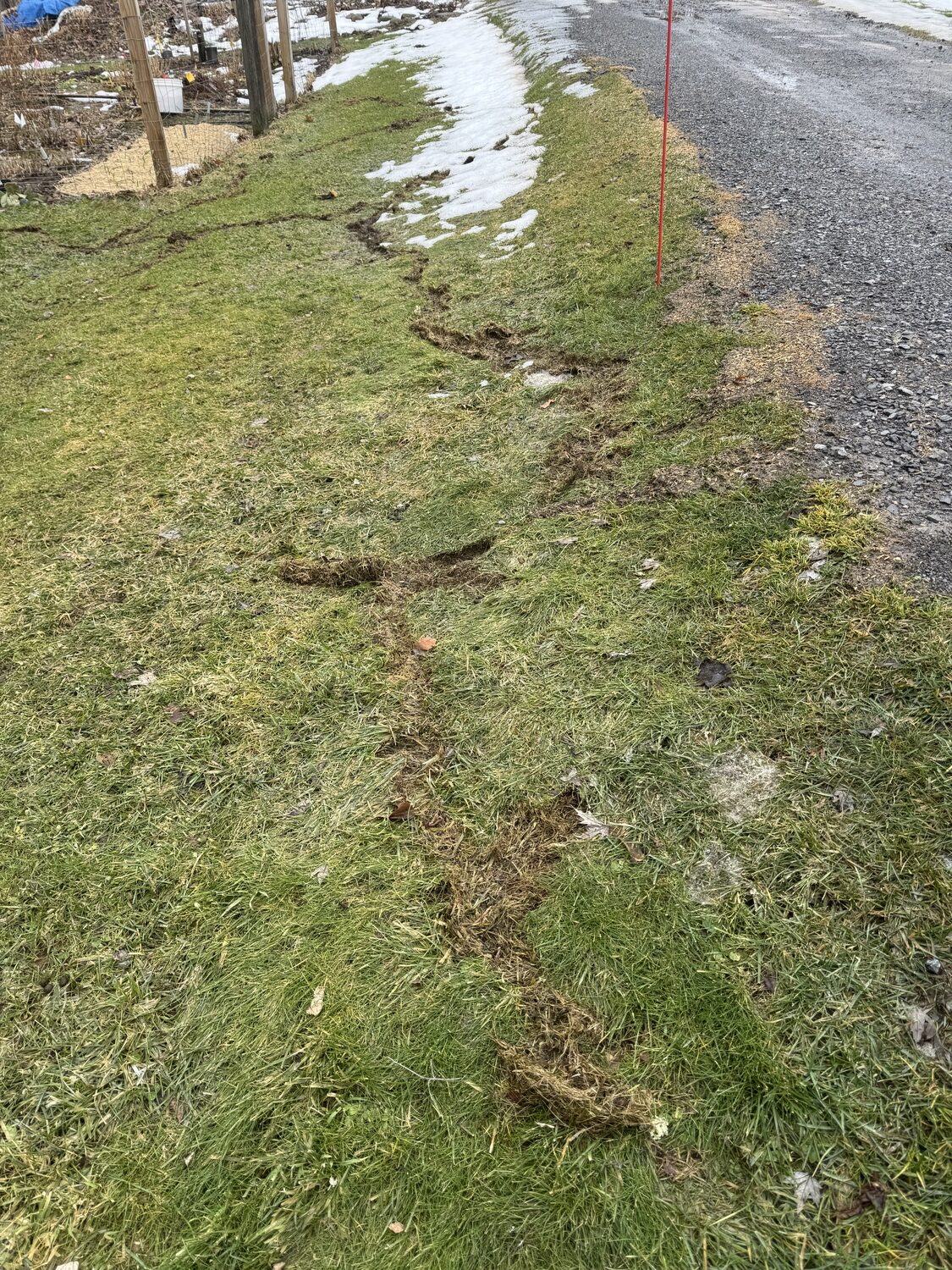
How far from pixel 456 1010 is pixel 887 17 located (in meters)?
22.9

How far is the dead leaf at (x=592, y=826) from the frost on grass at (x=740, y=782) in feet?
1.55

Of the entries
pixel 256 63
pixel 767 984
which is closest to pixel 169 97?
pixel 256 63

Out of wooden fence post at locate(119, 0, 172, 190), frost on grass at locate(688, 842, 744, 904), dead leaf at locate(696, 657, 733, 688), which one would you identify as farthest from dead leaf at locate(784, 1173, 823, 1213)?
wooden fence post at locate(119, 0, 172, 190)

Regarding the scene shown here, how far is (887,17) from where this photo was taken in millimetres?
16500

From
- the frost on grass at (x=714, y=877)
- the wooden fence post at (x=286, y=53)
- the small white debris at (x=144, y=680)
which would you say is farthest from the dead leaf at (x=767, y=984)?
the wooden fence post at (x=286, y=53)

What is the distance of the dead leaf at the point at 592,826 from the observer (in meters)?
3.02

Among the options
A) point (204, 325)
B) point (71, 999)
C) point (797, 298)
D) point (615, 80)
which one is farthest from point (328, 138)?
point (71, 999)

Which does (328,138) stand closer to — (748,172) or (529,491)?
(748,172)

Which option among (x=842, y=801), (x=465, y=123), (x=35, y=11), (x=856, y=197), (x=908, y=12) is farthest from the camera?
(x=35, y=11)

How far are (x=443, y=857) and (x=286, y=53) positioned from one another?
2069 cm

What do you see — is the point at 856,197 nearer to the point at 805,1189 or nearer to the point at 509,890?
the point at 509,890

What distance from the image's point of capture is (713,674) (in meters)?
3.45

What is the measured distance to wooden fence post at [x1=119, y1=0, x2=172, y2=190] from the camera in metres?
10.8

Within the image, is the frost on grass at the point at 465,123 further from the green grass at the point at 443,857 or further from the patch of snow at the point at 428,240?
the green grass at the point at 443,857
